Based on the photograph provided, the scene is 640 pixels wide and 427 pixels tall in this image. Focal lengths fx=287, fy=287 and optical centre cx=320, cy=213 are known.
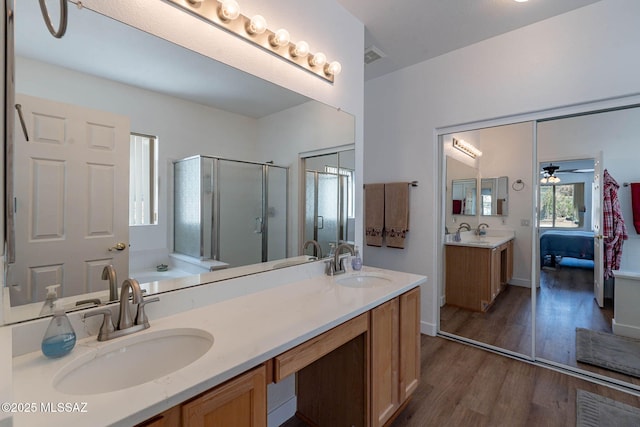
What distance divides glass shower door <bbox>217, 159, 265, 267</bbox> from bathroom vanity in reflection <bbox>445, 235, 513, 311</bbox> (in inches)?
85.4

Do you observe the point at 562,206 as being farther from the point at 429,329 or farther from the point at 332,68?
the point at 332,68

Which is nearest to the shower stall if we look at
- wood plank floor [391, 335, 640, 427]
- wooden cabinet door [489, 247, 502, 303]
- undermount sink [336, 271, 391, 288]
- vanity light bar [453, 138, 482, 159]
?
undermount sink [336, 271, 391, 288]

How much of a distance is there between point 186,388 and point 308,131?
157 cm

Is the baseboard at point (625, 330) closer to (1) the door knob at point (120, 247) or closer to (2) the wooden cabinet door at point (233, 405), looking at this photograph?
(2) the wooden cabinet door at point (233, 405)

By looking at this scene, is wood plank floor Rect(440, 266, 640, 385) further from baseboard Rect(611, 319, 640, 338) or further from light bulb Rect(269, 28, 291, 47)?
light bulb Rect(269, 28, 291, 47)

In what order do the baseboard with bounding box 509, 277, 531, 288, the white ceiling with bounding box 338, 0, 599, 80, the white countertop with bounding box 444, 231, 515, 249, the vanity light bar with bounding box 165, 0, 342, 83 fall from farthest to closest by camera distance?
1. the white countertop with bounding box 444, 231, 515, 249
2. the baseboard with bounding box 509, 277, 531, 288
3. the white ceiling with bounding box 338, 0, 599, 80
4. the vanity light bar with bounding box 165, 0, 342, 83

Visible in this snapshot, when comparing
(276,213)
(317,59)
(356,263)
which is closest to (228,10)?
(317,59)

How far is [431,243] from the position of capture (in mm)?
2875

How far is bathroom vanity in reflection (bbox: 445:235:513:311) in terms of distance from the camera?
9.44 feet

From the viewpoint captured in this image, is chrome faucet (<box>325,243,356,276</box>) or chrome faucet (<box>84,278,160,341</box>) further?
chrome faucet (<box>325,243,356,276</box>)

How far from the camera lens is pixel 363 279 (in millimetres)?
2029

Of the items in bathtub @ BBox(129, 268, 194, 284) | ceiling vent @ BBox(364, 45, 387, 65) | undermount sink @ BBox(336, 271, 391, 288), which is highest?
ceiling vent @ BBox(364, 45, 387, 65)

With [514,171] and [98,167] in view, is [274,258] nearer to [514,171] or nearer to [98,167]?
[98,167]

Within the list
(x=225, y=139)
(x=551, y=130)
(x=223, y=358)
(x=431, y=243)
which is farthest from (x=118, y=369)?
(x=551, y=130)
